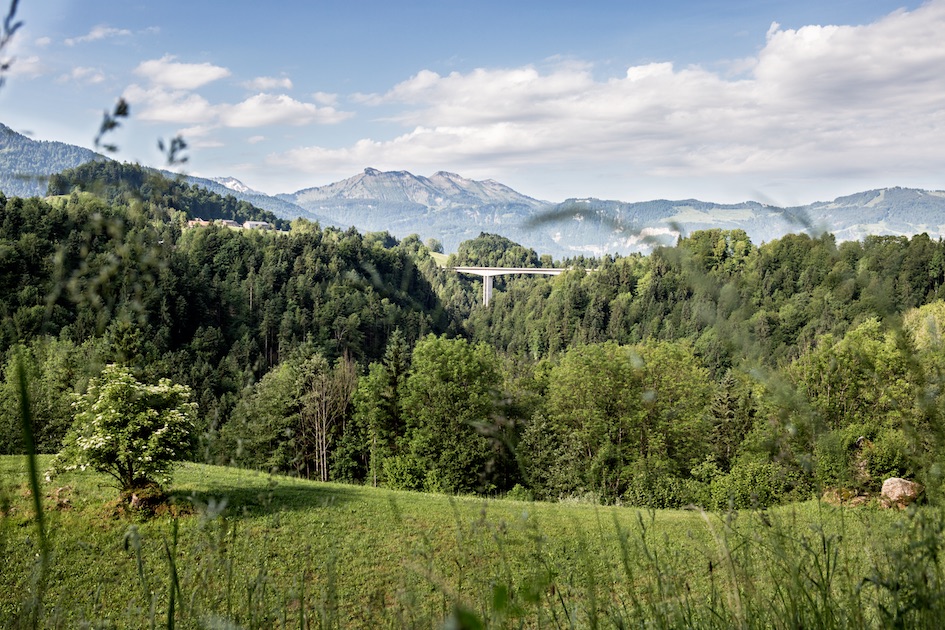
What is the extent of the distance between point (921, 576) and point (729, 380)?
3017 cm

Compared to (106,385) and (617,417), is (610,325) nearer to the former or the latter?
(617,417)

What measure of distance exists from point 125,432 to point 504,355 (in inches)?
1403

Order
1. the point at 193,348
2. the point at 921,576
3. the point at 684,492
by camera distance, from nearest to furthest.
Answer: the point at 921,576 < the point at 684,492 < the point at 193,348

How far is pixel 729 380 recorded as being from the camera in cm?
2894

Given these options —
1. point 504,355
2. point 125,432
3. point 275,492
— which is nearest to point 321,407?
point 275,492

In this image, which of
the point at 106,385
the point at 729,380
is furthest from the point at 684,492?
the point at 106,385

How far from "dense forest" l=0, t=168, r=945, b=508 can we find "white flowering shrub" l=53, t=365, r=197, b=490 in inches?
43.9

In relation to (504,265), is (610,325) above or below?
below

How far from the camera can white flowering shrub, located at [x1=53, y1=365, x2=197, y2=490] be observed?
36.4 ft

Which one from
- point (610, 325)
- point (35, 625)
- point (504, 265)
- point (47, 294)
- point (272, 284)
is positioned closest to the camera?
point (47, 294)

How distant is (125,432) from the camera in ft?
36.8

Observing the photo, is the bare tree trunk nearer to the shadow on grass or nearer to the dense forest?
the dense forest

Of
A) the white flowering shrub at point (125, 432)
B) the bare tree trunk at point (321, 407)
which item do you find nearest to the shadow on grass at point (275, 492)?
the white flowering shrub at point (125, 432)

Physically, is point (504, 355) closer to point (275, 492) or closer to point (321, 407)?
point (321, 407)
